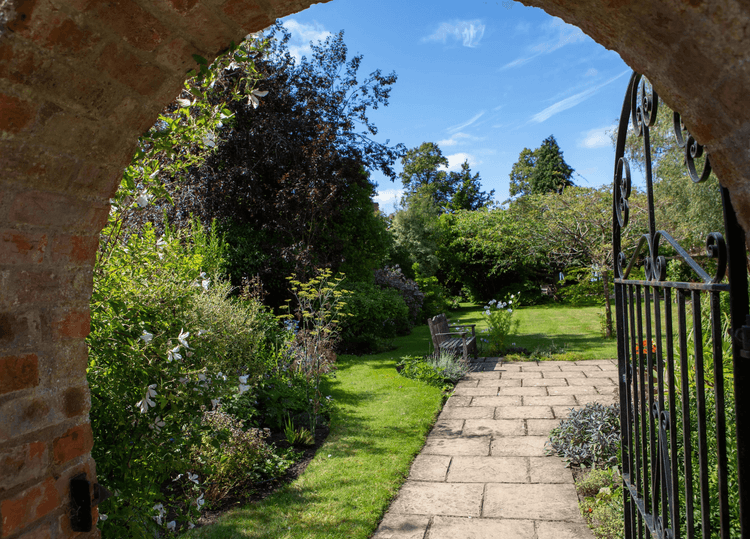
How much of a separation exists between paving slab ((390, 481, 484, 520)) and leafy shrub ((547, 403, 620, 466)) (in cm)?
96

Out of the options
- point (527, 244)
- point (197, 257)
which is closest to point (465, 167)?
point (527, 244)

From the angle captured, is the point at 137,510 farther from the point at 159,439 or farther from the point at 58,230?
the point at 58,230

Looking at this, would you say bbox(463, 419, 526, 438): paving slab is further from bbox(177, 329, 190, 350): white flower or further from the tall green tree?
the tall green tree

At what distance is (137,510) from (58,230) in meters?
1.78

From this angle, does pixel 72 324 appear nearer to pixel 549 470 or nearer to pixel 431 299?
pixel 549 470

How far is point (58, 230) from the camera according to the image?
147 centimetres

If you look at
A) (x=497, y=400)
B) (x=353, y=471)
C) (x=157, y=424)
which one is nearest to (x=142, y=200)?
(x=157, y=424)

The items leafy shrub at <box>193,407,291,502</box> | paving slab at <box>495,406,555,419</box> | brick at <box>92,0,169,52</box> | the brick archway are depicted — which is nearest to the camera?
the brick archway

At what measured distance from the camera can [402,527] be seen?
134 inches

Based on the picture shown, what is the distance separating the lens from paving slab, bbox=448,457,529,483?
4.09 m

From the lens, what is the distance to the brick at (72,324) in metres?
1.51

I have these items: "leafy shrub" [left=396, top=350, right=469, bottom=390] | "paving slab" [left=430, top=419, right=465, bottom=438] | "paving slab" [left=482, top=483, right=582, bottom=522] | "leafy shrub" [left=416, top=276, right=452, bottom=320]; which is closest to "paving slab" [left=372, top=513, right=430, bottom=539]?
"paving slab" [left=482, top=483, right=582, bottom=522]

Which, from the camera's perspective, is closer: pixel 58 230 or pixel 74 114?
pixel 74 114

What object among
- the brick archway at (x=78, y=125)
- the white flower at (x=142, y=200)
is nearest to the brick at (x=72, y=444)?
the brick archway at (x=78, y=125)
